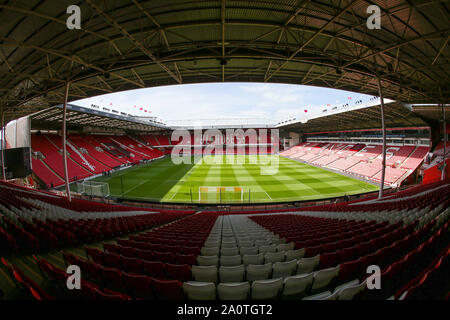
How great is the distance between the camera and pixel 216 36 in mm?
8195

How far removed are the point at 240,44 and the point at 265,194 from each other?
15.6 meters

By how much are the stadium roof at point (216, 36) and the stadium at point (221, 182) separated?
0.24 ft

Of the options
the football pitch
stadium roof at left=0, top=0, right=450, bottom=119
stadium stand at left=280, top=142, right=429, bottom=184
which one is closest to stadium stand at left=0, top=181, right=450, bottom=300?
stadium roof at left=0, top=0, right=450, bottom=119

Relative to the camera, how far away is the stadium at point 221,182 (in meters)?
2.71

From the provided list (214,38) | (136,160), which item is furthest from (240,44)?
(136,160)

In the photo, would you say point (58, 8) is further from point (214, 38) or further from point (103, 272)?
point (103, 272)

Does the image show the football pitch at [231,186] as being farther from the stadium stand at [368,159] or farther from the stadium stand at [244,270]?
the stadium stand at [244,270]

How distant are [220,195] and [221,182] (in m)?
8.50

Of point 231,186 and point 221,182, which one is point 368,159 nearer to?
point 231,186

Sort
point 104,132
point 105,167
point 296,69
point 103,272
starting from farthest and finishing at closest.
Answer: point 104,132, point 105,167, point 296,69, point 103,272

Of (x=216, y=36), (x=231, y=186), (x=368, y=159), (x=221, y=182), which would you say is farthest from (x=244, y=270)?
(x=368, y=159)

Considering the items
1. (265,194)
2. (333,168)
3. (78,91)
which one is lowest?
(265,194)

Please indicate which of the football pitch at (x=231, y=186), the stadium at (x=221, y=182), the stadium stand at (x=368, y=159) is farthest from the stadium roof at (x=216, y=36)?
the stadium stand at (x=368, y=159)

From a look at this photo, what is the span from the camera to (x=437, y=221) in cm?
454
